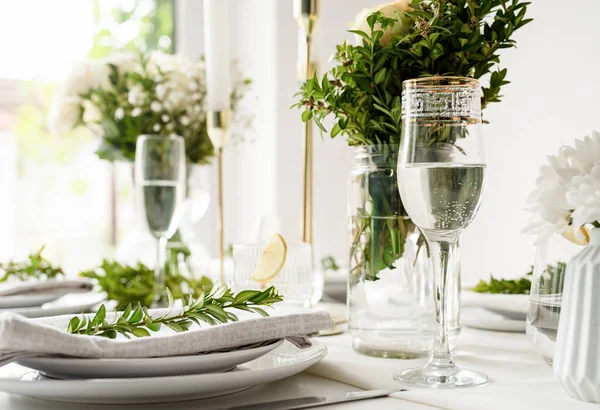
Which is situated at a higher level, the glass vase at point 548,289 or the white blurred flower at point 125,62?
the white blurred flower at point 125,62

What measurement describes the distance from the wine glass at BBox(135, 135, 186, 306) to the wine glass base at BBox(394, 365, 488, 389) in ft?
2.73

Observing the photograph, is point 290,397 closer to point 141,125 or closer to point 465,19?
point 465,19

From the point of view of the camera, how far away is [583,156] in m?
0.61

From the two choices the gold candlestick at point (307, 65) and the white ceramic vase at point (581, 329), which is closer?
the white ceramic vase at point (581, 329)

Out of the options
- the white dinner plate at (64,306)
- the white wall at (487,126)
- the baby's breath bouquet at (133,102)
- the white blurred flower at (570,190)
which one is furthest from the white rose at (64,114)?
the white blurred flower at (570,190)

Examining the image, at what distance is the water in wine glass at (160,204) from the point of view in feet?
4.85

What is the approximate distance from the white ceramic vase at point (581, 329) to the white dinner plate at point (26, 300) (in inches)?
30.0

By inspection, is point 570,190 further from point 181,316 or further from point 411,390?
point 181,316

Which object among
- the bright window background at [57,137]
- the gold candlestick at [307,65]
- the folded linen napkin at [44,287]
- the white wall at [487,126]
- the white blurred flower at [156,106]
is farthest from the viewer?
the bright window background at [57,137]

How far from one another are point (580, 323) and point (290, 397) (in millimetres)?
259

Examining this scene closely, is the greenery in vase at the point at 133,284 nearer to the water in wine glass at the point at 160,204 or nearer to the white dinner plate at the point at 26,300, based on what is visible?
the water in wine glass at the point at 160,204

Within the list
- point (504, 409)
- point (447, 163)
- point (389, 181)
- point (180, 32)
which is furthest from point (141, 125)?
point (180, 32)

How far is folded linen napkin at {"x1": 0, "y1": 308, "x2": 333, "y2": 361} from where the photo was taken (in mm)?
523

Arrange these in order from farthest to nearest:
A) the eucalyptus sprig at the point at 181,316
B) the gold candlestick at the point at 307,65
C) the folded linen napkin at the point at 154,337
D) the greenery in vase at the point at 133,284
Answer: the greenery in vase at the point at 133,284 → the gold candlestick at the point at 307,65 → the eucalyptus sprig at the point at 181,316 → the folded linen napkin at the point at 154,337
